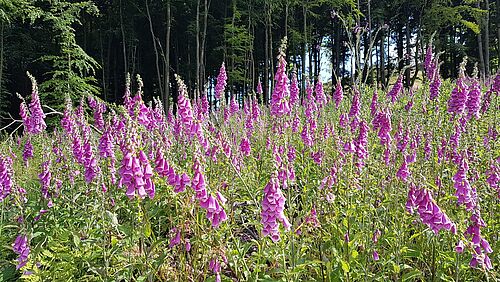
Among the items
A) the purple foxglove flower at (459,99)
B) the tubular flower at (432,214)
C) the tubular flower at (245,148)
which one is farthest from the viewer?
the tubular flower at (245,148)

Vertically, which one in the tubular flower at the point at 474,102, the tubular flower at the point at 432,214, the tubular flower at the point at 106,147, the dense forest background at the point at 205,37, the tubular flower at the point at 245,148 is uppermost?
the dense forest background at the point at 205,37

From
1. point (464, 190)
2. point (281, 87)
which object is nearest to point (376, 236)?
point (464, 190)

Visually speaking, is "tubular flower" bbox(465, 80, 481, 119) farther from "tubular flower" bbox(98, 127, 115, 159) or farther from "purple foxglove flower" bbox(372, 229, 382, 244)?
"tubular flower" bbox(98, 127, 115, 159)

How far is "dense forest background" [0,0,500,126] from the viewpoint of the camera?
2152cm

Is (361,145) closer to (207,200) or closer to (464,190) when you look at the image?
(464,190)

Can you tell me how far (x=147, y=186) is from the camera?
254 centimetres

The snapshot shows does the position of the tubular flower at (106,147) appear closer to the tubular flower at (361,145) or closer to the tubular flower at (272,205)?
the tubular flower at (272,205)

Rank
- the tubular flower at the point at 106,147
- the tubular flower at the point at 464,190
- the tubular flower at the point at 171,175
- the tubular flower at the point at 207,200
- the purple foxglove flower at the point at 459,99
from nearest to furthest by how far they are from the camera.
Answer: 1. the tubular flower at the point at 207,200
2. the tubular flower at the point at 464,190
3. the tubular flower at the point at 171,175
4. the tubular flower at the point at 106,147
5. the purple foxglove flower at the point at 459,99

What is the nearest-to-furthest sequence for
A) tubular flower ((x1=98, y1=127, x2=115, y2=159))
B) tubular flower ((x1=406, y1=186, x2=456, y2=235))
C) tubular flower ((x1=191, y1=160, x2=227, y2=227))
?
1. tubular flower ((x1=406, y1=186, x2=456, y2=235))
2. tubular flower ((x1=191, y1=160, x2=227, y2=227))
3. tubular flower ((x1=98, y1=127, x2=115, y2=159))

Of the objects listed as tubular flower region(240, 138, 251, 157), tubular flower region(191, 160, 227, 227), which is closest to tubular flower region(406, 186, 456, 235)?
tubular flower region(191, 160, 227, 227)

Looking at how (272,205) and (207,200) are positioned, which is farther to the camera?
(207,200)

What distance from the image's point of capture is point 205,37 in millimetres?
28844

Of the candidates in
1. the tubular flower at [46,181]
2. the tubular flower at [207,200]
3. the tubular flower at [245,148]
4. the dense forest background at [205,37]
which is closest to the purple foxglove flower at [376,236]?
the tubular flower at [207,200]

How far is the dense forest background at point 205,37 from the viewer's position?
2152cm
